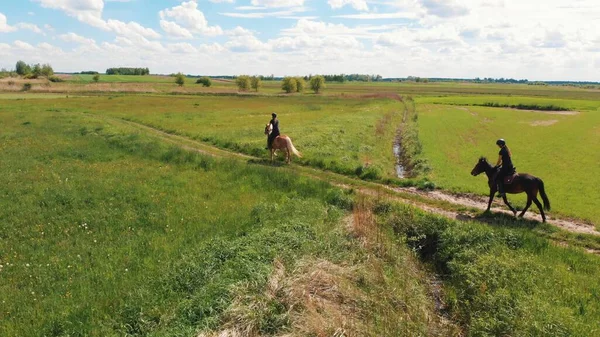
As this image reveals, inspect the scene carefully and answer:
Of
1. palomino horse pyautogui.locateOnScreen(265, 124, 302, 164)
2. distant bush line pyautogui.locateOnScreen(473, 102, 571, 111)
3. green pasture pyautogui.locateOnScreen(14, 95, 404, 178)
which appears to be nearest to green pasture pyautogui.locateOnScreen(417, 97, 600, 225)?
green pasture pyautogui.locateOnScreen(14, 95, 404, 178)

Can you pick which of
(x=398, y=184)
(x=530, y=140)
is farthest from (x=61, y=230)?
(x=530, y=140)

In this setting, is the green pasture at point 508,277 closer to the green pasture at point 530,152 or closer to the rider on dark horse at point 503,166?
the rider on dark horse at point 503,166

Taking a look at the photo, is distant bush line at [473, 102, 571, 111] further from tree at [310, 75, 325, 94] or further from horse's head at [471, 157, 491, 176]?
horse's head at [471, 157, 491, 176]

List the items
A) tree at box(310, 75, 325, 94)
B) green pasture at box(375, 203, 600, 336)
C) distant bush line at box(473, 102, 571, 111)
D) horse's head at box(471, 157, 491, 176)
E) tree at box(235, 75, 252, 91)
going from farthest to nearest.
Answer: tree at box(310, 75, 325, 94) < tree at box(235, 75, 252, 91) < distant bush line at box(473, 102, 571, 111) < horse's head at box(471, 157, 491, 176) < green pasture at box(375, 203, 600, 336)

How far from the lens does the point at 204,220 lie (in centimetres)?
1377

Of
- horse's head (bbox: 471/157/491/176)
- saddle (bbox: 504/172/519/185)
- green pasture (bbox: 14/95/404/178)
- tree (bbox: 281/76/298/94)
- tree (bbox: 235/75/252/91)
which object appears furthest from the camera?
tree (bbox: 281/76/298/94)

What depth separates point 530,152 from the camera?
98.6 ft

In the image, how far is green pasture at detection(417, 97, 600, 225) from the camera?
18266mm

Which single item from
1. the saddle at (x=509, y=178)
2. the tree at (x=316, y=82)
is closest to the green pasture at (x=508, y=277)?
the saddle at (x=509, y=178)

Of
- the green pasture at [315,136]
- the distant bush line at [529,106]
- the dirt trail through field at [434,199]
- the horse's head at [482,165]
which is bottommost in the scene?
the dirt trail through field at [434,199]

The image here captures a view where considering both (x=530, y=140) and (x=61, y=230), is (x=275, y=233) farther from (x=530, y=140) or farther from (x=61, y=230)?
(x=530, y=140)

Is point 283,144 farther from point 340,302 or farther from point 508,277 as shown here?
point 508,277

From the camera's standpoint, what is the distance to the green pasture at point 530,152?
719 inches

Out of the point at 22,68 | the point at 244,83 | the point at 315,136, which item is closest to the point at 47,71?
the point at 22,68
